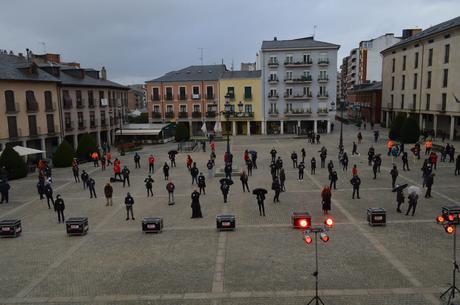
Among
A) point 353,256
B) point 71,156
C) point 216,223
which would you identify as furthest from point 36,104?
point 353,256

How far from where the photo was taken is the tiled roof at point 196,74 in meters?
60.3

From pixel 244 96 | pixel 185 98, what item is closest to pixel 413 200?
pixel 244 96

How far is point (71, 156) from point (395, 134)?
35.7 metres

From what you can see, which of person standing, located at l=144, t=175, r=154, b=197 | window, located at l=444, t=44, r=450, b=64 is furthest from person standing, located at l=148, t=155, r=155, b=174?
window, located at l=444, t=44, r=450, b=64

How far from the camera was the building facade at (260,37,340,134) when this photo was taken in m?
57.2

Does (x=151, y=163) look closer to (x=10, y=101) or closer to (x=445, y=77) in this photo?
(x=10, y=101)

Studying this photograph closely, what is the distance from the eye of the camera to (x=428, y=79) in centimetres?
4844

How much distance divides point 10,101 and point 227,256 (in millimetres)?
32956

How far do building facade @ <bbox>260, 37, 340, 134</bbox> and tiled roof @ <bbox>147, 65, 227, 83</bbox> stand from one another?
830cm

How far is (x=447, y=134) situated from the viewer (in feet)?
157

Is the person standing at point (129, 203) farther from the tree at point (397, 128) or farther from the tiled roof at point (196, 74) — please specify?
the tiled roof at point (196, 74)

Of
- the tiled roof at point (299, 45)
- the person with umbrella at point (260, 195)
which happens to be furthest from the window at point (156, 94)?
the person with umbrella at point (260, 195)

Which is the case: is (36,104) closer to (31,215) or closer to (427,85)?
(31,215)

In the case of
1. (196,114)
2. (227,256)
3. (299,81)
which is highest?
(299,81)
